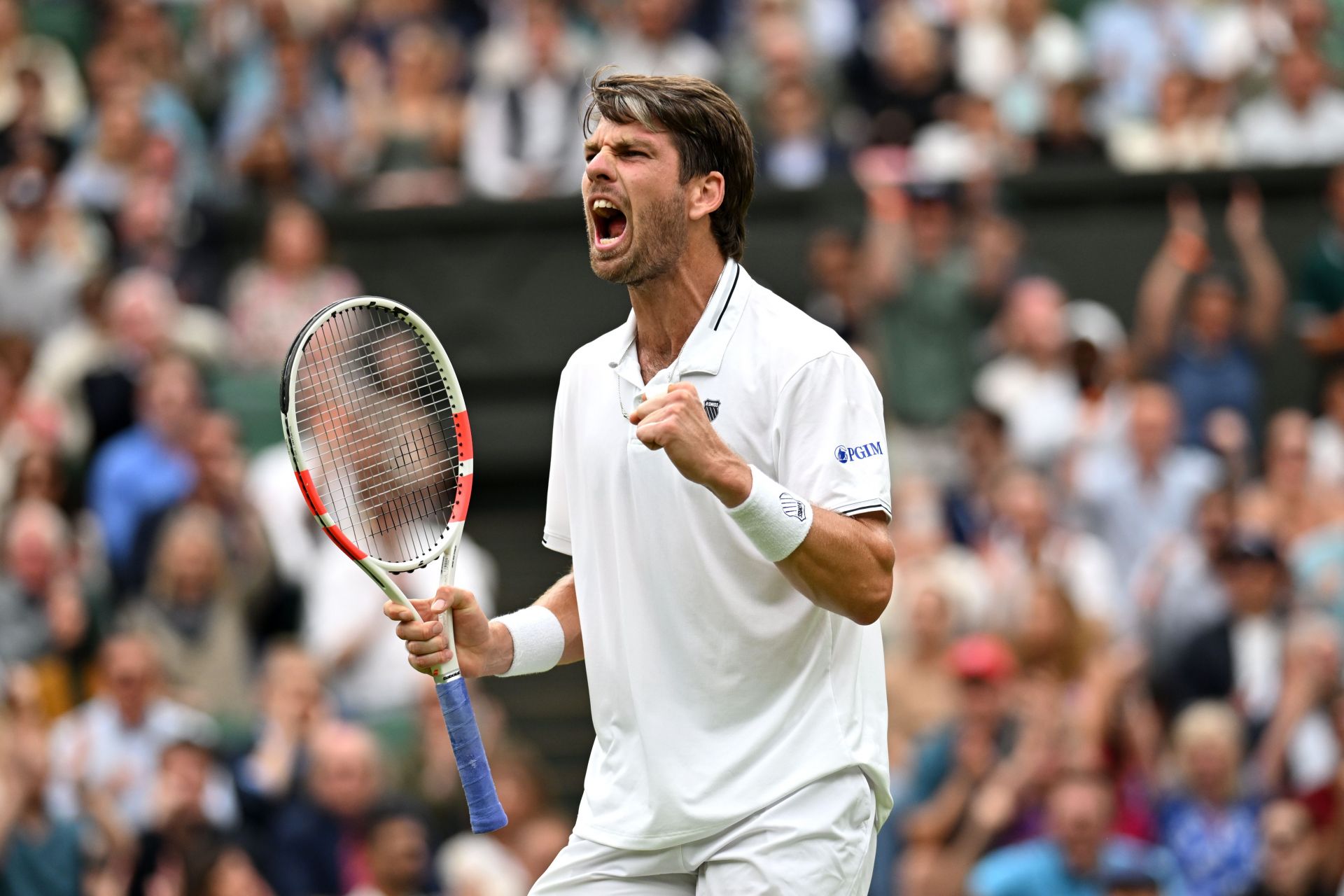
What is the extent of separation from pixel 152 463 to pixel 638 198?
665 cm

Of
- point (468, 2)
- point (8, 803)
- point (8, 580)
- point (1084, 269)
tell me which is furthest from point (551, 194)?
point (8, 803)

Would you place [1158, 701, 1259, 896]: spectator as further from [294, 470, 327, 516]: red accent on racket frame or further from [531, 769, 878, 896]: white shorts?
[294, 470, 327, 516]: red accent on racket frame

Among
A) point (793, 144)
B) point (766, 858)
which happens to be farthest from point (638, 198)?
point (793, 144)

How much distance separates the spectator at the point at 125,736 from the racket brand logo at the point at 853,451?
17.3 ft

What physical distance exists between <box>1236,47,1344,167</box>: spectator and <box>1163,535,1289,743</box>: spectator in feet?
11.7

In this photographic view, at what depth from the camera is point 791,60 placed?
40.4 feet

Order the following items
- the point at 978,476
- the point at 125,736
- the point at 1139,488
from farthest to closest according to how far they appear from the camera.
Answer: the point at 978,476 < the point at 1139,488 < the point at 125,736

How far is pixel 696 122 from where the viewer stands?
4441 mm

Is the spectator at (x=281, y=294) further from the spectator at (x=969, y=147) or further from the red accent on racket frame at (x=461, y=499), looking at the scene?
the red accent on racket frame at (x=461, y=499)

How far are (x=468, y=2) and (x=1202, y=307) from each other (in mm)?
5602

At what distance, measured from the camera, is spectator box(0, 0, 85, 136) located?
1326 cm

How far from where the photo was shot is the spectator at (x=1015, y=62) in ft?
42.0

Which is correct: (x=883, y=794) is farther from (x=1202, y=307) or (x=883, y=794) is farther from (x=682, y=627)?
(x=1202, y=307)

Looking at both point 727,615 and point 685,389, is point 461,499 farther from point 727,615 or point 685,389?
Answer: point 685,389
